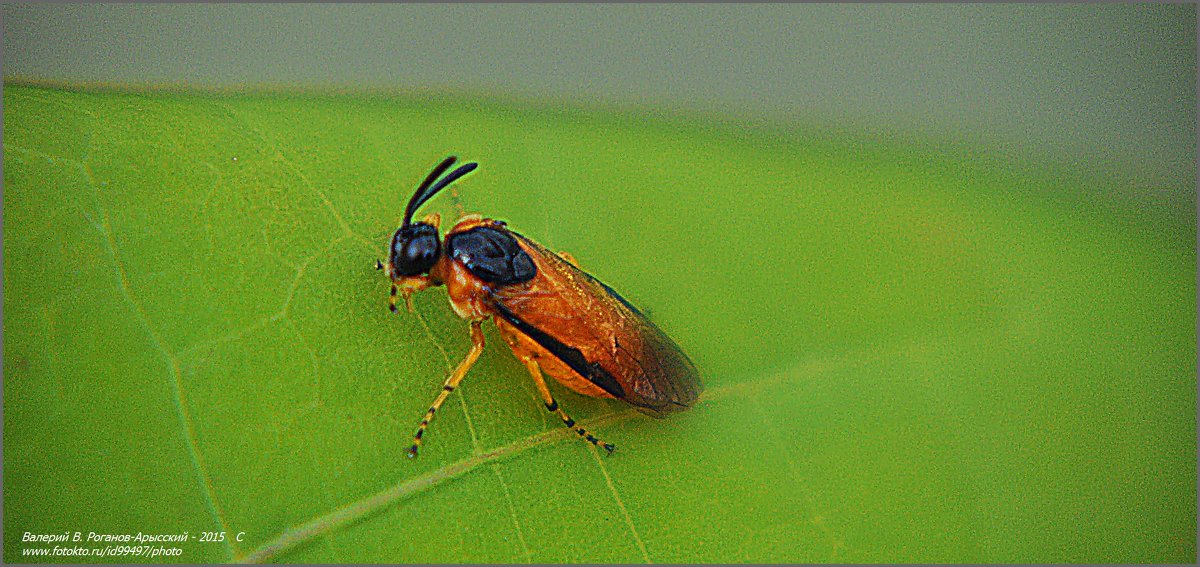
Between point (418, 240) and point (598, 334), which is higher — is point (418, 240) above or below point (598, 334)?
above

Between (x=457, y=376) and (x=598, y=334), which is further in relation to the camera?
(x=598, y=334)

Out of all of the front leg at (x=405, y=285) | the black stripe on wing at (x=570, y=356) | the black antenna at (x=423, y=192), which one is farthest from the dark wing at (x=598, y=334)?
the black antenna at (x=423, y=192)

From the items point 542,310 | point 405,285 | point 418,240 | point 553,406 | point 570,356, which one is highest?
point 418,240

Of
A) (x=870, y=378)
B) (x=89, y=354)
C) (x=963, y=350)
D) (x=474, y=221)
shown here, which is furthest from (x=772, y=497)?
(x=89, y=354)

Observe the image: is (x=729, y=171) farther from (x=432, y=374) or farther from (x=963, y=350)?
(x=432, y=374)

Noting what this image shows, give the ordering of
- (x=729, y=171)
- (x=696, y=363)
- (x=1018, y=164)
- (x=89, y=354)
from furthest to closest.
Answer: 1. (x=1018, y=164)
2. (x=729, y=171)
3. (x=696, y=363)
4. (x=89, y=354)

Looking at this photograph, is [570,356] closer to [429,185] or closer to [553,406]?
[553,406]

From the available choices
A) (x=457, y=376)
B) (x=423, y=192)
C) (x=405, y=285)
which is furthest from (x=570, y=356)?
(x=423, y=192)
